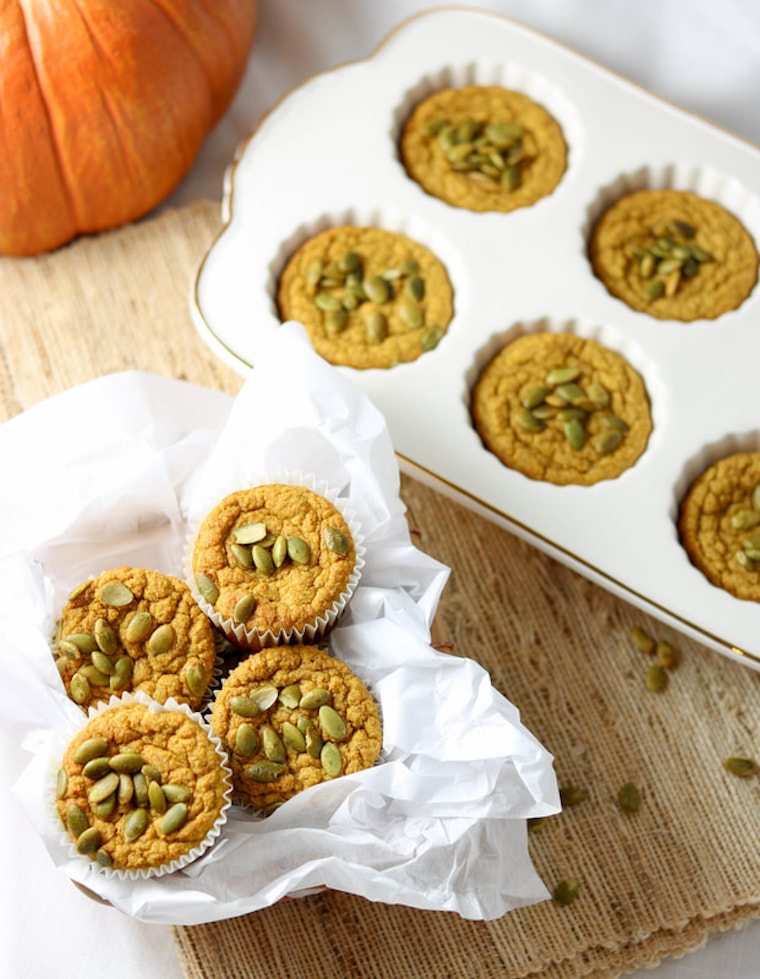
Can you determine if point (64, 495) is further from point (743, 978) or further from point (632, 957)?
point (743, 978)

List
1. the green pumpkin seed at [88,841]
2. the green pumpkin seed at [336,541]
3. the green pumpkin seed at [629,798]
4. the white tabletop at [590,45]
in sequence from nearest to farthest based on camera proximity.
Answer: the green pumpkin seed at [88,841] < the green pumpkin seed at [336,541] < the green pumpkin seed at [629,798] < the white tabletop at [590,45]

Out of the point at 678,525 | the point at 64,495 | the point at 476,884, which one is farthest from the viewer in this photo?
the point at 678,525

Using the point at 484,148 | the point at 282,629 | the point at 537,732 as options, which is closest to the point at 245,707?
the point at 282,629

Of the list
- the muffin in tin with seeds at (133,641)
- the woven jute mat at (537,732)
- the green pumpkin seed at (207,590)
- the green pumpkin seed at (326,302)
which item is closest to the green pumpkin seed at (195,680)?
the muffin in tin with seeds at (133,641)

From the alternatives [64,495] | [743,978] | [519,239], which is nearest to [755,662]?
[743,978]

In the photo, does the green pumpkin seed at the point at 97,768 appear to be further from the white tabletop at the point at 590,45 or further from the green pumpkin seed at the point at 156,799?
the white tabletop at the point at 590,45

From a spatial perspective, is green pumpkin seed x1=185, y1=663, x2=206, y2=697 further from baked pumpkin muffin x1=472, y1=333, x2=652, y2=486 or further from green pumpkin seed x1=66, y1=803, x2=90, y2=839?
baked pumpkin muffin x1=472, y1=333, x2=652, y2=486

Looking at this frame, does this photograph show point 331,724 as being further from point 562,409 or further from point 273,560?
point 562,409
